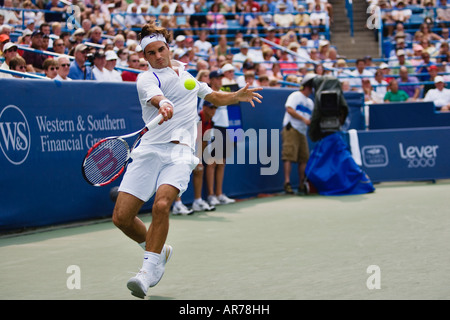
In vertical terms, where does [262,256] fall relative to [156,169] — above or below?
below

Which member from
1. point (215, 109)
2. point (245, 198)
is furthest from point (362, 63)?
point (215, 109)

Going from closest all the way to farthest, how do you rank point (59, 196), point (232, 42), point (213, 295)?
1. point (213, 295)
2. point (59, 196)
3. point (232, 42)

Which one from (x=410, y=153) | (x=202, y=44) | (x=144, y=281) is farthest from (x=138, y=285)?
(x=202, y=44)

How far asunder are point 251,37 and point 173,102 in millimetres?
15742

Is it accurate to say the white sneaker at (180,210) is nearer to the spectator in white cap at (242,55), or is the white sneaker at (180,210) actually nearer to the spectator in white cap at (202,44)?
the spectator in white cap at (242,55)

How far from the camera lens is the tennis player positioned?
17.1 ft

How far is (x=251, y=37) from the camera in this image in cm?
2100

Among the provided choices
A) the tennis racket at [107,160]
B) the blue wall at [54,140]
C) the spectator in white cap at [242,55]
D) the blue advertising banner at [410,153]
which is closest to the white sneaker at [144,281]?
the tennis racket at [107,160]

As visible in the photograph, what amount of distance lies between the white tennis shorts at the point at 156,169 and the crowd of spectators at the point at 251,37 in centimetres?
750

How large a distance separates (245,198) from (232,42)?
932 centimetres

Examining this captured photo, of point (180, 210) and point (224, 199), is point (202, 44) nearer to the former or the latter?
point (224, 199)
